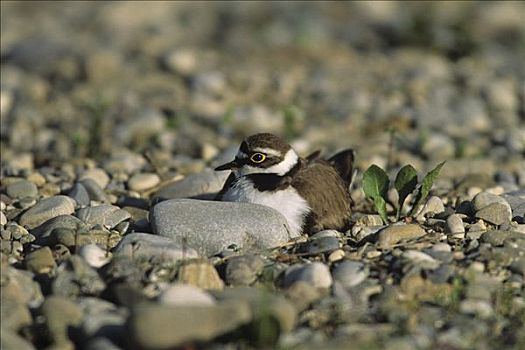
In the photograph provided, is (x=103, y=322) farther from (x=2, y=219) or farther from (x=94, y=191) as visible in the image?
(x=94, y=191)

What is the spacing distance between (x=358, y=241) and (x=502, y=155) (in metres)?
4.28

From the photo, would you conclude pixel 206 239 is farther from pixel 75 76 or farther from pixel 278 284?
pixel 75 76

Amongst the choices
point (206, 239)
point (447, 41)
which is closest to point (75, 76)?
point (447, 41)

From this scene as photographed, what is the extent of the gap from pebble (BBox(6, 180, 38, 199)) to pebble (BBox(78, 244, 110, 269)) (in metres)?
2.09

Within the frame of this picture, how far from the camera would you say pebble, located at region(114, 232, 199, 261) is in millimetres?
5777

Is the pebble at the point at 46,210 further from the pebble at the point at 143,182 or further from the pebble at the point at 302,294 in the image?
the pebble at the point at 302,294

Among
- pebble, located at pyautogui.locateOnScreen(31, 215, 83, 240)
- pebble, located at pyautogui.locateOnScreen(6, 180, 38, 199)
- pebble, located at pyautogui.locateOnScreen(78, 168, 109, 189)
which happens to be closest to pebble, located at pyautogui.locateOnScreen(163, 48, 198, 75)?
pebble, located at pyautogui.locateOnScreen(78, 168, 109, 189)

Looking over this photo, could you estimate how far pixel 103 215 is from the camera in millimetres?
6934

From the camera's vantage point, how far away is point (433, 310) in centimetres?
514

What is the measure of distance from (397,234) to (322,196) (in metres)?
1.09

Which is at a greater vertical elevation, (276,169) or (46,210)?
(276,169)

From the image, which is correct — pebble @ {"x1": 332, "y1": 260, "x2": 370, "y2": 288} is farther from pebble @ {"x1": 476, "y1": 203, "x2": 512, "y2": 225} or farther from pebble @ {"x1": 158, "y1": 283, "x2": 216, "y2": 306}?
pebble @ {"x1": 476, "y1": 203, "x2": 512, "y2": 225}

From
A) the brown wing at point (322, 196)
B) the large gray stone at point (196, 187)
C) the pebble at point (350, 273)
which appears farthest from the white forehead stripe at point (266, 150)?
the pebble at point (350, 273)

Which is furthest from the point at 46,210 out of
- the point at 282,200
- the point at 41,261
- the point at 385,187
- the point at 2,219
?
the point at 385,187
